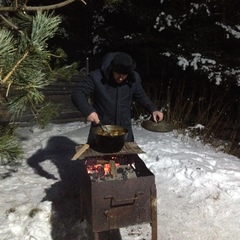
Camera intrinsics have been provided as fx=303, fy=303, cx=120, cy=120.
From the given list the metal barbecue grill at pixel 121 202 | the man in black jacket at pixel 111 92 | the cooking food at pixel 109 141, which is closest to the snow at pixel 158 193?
the metal barbecue grill at pixel 121 202

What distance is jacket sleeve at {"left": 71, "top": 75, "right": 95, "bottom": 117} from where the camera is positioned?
363cm

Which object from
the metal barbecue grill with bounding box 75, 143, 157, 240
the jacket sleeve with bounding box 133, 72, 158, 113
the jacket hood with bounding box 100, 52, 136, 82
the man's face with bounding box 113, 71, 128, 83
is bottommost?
the metal barbecue grill with bounding box 75, 143, 157, 240

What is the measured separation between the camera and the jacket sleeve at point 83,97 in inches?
143

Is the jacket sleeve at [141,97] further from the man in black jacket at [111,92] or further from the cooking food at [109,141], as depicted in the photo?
the cooking food at [109,141]

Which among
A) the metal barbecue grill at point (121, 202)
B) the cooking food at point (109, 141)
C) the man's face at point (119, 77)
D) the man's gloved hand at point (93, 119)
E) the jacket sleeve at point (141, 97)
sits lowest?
the metal barbecue grill at point (121, 202)

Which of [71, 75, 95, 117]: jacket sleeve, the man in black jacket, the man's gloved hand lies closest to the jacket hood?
the man in black jacket

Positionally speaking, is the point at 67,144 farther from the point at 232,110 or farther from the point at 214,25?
the point at 232,110

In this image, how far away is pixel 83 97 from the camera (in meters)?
3.83

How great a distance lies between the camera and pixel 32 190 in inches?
194

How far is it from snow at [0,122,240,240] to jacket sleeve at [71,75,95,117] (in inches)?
63.0

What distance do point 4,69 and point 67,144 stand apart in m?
4.62

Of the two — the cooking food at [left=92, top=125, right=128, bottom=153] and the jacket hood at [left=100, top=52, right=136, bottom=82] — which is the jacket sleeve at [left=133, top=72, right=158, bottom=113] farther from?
the cooking food at [left=92, top=125, right=128, bottom=153]

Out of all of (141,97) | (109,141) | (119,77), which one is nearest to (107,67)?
(119,77)

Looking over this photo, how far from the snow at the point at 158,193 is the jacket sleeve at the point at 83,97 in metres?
1.60
